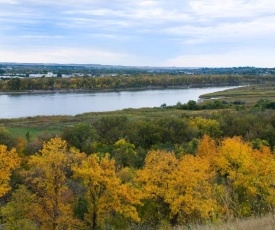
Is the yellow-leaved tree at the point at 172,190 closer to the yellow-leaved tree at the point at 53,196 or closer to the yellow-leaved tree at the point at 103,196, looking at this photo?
the yellow-leaved tree at the point at 103,196

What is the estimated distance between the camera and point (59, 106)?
69500mm

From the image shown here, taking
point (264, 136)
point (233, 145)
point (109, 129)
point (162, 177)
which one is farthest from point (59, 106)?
point (162, 177)

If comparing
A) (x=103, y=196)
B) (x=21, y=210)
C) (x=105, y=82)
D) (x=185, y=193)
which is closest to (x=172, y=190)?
(x=185, y=193)

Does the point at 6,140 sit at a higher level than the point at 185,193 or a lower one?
lower

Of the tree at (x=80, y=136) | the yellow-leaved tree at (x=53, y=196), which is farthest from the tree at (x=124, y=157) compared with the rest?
the yellow-leaved tree at (x=53, y=196)

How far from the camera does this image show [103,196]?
14.7m

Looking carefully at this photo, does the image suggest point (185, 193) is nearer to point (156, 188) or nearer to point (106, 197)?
point (156, 188)

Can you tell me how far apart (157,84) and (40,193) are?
10880cm

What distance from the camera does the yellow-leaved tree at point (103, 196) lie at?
1434 cm

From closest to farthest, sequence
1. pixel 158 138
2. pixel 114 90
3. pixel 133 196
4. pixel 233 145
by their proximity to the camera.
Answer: pixel 133 196 < pixel 233 145 < pixel 158 138 < pixel 114 90

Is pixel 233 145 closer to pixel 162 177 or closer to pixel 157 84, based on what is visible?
pixel 162 177

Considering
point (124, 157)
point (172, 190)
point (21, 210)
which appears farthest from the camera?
point (124, 157)

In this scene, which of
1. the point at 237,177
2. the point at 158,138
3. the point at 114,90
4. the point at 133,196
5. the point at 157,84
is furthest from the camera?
the point at 157,84

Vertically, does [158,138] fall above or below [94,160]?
below
